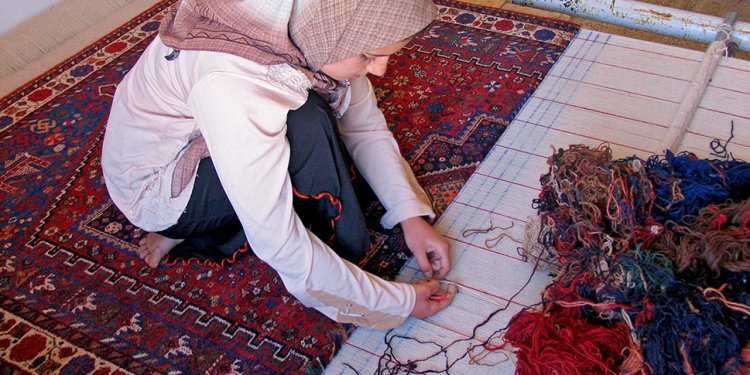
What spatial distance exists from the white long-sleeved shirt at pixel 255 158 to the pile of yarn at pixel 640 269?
29cm

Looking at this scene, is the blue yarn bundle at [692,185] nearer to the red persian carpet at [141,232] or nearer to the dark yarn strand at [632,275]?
the dark yarn strand at [632,275]

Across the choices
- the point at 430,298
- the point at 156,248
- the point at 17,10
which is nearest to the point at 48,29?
the point at 17,10

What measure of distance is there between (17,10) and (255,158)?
1.90m

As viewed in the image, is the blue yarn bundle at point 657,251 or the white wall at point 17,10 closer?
the blue yarn bundle at point 657,251

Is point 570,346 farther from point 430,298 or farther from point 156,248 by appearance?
point 156,248

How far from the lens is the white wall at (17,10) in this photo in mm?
2496

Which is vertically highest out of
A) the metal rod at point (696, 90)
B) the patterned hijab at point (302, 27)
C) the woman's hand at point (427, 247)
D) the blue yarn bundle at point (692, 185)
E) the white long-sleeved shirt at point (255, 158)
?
the metal rod at point (696, 90)

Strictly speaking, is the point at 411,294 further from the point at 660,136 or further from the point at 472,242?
the point at 660,136

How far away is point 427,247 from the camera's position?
1445 mm

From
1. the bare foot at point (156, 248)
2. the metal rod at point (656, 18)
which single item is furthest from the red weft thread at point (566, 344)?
the metal rod at point (656, 18)

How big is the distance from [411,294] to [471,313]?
0.15m

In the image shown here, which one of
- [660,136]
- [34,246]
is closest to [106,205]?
[34,246]

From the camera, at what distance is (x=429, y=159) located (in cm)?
179

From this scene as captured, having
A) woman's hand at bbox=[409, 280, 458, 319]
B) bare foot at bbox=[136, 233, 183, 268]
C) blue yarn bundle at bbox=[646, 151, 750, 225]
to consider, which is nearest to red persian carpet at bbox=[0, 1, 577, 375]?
bare foot at bbox=[136, 233, 183, 268]
